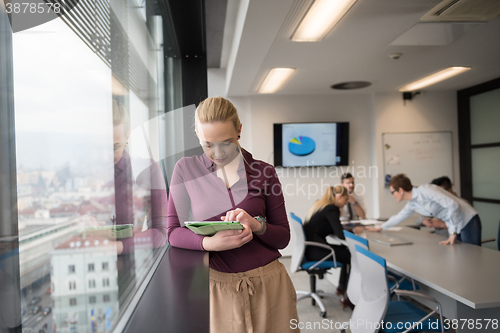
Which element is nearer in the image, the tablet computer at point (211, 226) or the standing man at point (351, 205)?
the tablet computer at point (211, 226)

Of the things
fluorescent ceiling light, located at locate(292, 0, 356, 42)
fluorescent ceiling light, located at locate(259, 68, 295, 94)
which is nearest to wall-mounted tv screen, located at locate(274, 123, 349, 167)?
fluorescent ceiling light, located at locate(259, 68, 295, 94)

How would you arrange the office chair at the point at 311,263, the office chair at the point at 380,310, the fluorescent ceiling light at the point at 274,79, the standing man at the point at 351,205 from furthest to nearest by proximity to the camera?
1. the standing man at the point at 351,205
2. the fluorescent ceiling light at the point at 274,79
3. the office chair at the point at 311,263
4. the office chair at the point at 380,310

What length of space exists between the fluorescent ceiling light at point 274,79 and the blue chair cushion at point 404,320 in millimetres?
2805

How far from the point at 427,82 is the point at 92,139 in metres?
5.10

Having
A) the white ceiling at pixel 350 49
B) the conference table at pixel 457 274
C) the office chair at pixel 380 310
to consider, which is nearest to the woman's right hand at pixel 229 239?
the office chair at pixel 380 310

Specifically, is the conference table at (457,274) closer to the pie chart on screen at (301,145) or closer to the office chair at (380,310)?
the office chair at (380,310)

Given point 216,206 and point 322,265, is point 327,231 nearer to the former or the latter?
point 322,265

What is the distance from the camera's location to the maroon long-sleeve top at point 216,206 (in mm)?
1105

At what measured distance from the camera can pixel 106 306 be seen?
0.67 meters

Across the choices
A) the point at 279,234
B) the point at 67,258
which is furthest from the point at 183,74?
the point at 67,258

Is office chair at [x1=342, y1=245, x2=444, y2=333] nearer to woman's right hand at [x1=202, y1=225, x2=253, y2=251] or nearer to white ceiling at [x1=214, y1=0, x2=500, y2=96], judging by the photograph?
woman's right hand at [x1=202, y1=225, x2=253, y2=251]

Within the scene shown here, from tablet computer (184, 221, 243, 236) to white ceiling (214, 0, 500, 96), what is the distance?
172 cm

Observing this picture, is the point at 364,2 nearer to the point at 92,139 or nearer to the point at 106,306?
the point at 92,139

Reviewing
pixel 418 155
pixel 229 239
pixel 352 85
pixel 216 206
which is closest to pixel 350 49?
pixel 352 85
